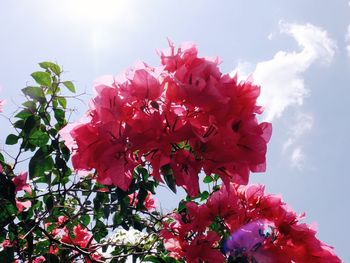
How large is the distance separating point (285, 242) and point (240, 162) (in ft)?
1.83

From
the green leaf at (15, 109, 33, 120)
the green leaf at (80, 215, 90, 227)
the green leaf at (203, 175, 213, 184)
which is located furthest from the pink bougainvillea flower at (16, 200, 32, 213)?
the green leaf at (203, 175, 213, 184)

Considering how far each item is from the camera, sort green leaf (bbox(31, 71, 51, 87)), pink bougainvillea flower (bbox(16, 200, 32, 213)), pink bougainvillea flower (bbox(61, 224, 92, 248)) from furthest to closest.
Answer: pink bougainvillea flower (bbox(61, 224, 92, 248)) → pink bougainvillea flower (bbox(16, 200, 32, 213)) → green leaf (bbox(31, 71, 51, 87))

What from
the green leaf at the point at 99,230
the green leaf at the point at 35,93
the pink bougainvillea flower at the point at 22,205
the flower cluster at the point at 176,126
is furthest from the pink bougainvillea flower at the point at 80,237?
the flower cluster at the point at 176,126

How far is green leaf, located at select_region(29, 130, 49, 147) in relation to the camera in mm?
1796

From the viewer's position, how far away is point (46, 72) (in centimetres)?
178

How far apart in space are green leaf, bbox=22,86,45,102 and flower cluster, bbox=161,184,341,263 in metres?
0.84

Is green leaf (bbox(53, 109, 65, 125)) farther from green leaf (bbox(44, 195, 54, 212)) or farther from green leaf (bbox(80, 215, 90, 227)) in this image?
green leaf (bbox(80, 215, 90, 227))

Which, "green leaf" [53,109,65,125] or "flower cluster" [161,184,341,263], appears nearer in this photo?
"flower cluster" [161,184,341,263]

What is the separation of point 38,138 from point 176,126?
1.01 m

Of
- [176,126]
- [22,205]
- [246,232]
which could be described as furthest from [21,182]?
[176,126]

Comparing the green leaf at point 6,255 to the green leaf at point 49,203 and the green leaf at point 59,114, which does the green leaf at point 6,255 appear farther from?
the green leaf at point 59,114

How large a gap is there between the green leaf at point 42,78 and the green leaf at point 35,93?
3cm


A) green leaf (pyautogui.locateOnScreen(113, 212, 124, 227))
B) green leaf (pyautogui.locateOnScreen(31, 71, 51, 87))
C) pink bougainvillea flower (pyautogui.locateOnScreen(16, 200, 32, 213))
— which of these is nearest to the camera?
green leaf (pyautogui.locateOnScreen(31, 71, 51, 87))

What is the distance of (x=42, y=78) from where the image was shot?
178cm
